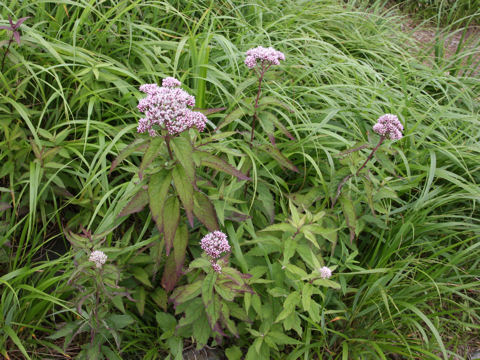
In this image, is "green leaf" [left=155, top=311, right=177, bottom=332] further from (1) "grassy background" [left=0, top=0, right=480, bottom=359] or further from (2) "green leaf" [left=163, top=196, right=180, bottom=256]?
(2) "green leaf" [left=163, top=196, right=180, bottom=256]

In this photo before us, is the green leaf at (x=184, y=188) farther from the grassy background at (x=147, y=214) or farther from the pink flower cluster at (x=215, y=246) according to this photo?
the grassy background at (x=147, y=214)

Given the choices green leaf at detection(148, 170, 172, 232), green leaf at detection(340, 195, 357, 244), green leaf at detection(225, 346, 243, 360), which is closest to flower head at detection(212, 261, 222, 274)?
green leaf at detection(148, 170, 172, 232)

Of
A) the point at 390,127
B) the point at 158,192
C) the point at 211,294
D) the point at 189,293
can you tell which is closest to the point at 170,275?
the point at 189,293

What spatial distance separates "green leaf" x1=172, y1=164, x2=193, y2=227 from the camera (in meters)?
1.32

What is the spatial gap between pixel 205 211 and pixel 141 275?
0.45 m

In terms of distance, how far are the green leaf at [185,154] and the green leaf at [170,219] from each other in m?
0.19

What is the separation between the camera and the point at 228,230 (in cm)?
177

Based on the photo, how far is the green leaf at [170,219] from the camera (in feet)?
4.52

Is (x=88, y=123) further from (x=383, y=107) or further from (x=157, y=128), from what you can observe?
(x=383, y=107)

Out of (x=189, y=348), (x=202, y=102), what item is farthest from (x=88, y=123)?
(x=189, y=348)

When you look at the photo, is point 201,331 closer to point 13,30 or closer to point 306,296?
point 306,296

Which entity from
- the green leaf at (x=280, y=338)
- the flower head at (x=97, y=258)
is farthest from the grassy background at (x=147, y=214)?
the flower head at (x=97, y=258)

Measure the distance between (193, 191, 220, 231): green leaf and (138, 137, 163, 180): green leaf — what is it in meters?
0.28

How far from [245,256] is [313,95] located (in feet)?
3.87
